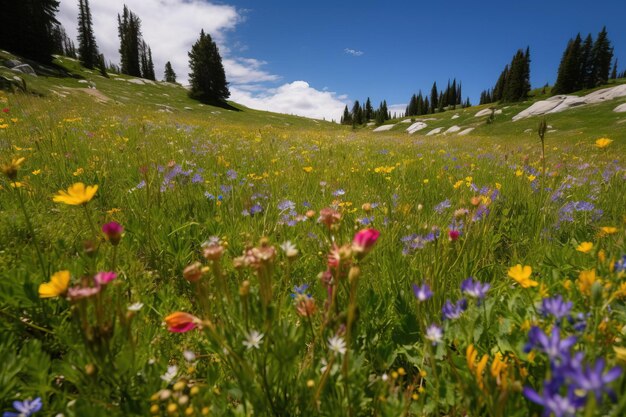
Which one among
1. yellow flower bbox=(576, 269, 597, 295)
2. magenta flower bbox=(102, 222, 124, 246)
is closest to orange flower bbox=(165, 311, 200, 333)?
magenta flower bbox=(102, 222, 124, 246)

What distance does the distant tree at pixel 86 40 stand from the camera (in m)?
56.8

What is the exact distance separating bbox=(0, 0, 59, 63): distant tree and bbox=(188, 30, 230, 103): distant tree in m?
19.8

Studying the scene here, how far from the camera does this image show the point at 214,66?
56.3 m

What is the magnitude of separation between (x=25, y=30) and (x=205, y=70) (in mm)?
23521

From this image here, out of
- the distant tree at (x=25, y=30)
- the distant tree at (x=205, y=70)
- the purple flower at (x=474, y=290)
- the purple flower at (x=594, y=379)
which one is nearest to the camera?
the purple flower at (x=594, y=379)

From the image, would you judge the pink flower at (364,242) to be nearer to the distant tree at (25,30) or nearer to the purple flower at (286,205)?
the purple flower at (286,205)

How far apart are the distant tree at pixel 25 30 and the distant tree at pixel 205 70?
19.8 m

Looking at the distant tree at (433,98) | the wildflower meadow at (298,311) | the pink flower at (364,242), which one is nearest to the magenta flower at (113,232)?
the wildflower meadow at (298,311)

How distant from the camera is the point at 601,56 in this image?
68812 mm

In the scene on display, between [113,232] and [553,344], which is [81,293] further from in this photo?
[553,344]

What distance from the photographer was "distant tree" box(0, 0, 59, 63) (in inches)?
1522

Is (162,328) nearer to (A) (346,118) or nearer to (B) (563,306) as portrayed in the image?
(B) (563,306)

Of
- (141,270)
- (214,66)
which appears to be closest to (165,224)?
(141,270)

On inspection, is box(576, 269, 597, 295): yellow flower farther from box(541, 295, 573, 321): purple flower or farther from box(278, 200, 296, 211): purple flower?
box(278, 200, 296, 211): purple flower
